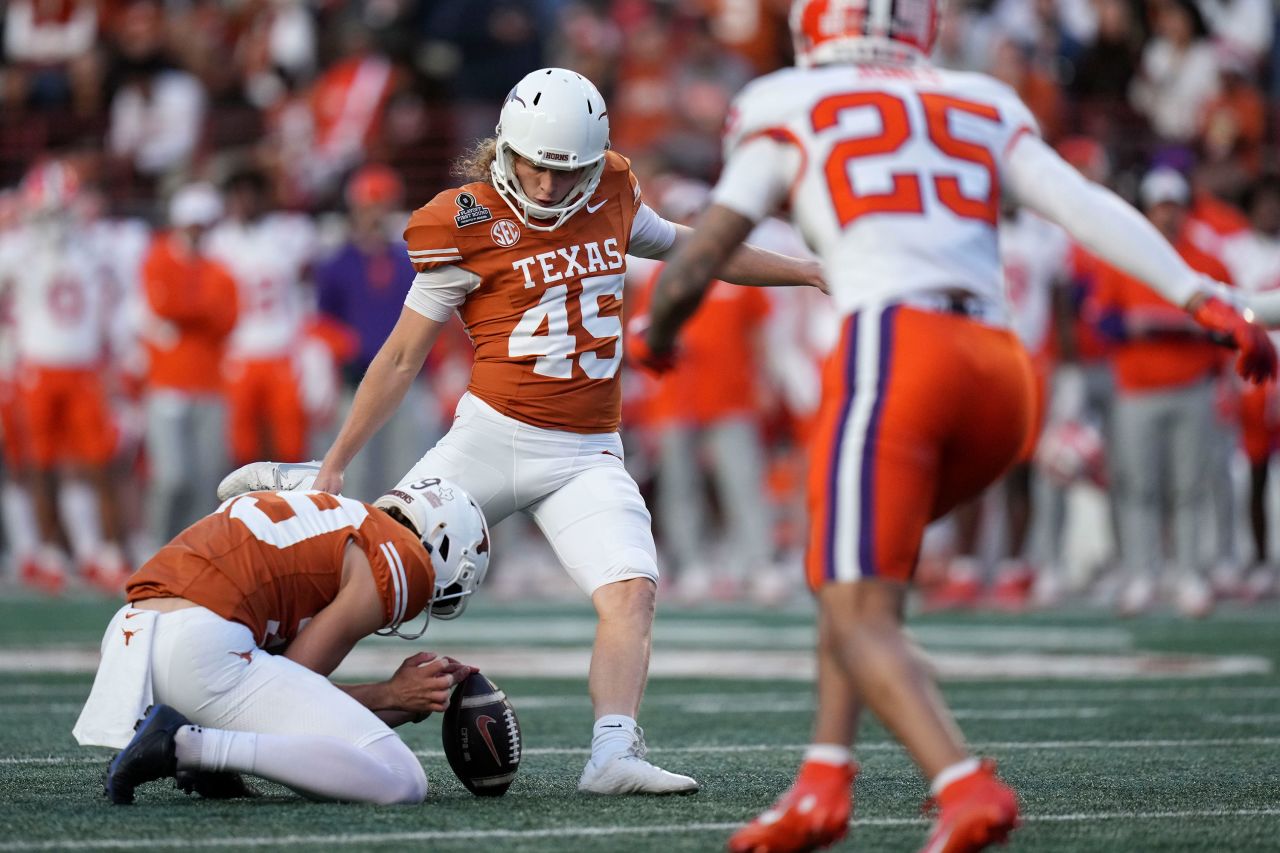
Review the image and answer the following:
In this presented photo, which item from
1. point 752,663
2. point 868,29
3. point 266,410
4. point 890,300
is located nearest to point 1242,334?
point 890,300

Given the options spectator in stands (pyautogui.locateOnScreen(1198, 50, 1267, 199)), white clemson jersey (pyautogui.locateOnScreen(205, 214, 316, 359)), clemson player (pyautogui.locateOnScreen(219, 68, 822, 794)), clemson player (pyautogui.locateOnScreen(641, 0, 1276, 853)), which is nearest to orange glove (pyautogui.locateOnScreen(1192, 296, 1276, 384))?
clemson player (pyautogui.locateOnScreen(641, 0, 1276, 853))

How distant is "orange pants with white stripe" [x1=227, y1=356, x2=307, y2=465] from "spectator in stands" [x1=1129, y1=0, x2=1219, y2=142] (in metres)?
6.18

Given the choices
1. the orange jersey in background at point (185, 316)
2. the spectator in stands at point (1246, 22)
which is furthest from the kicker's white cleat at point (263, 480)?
the spectator in stands at point (1246, 22)

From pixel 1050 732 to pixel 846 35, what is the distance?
3054mm

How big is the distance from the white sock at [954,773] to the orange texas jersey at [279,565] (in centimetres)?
156

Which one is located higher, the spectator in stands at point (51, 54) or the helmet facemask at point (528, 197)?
the spectator in stands at point (51, 54)

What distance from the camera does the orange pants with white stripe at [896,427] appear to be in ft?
12.2

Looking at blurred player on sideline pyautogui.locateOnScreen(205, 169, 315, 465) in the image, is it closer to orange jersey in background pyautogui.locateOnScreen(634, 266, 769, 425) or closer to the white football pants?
orange jersey in background pyautogui.locateOnScreen(634, 266, 769, 425)

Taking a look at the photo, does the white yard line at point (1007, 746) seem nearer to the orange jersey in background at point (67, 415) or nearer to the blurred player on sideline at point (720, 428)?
the blurred player on sideline at point (720, 428)

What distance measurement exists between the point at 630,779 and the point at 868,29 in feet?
6.20

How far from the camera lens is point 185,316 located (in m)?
13.0

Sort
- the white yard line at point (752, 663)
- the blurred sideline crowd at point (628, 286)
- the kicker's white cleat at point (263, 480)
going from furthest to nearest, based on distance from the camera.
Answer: the blurred sideline crowd at point (628, 286), the white yard line at point (752, 663), the kicker's white cleat at point (263, 480)

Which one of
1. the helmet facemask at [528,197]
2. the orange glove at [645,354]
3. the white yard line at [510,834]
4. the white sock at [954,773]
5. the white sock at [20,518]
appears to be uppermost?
the helmet facemask at [528,197]

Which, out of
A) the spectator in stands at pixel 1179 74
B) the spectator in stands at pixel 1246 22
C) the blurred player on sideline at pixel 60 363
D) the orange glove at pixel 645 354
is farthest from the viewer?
the spectator in stands at pixel 1246 22
